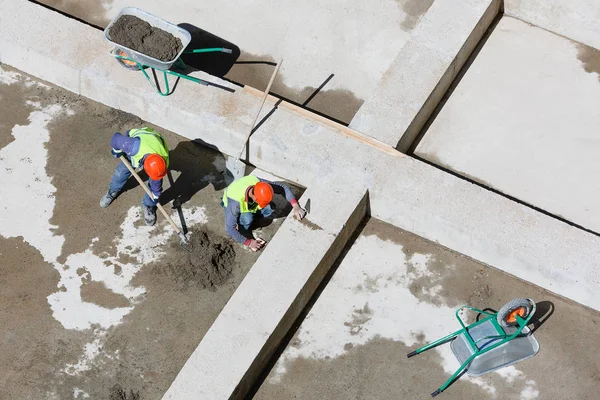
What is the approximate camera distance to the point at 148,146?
8.97 meters

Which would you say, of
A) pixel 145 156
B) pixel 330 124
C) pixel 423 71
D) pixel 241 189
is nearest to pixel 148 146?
pixel 145 156

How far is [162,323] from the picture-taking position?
877 cm

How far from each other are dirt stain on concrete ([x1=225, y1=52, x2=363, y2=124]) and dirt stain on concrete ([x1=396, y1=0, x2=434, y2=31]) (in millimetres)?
1265

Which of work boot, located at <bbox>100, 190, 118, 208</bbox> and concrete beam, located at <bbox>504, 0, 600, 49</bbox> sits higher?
concrete beam, located at <bbox>504, 0, 600, 49</bbox>

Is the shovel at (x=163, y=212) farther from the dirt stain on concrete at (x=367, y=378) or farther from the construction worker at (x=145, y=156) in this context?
the dirt stain on concrete at (x=367, y=378)

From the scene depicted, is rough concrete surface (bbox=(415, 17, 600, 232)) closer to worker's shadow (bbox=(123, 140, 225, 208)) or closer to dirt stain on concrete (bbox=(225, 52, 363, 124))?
dirt stain on concrete (bbox=(225, 52, 363, 124))

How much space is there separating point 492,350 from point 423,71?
3.25 metres

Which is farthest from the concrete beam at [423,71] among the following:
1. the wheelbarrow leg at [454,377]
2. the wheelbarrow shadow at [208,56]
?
the wheelbarrow leg at [454,377]

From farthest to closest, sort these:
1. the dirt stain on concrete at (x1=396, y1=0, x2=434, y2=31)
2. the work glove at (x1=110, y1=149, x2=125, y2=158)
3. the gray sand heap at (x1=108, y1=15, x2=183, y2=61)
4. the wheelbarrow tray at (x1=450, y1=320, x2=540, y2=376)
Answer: the dirt stain on concrete at (x1=396, y1=0, x2=434, y2=31) < the gray sand heap at (x1=108, y1=15, x2=183, y2=61) < the work glove at (x1=110, y1=149, x2=125, y2=158) < the wheelbarrow tray at (x1=450, y1=320, x2=540, y2=376)

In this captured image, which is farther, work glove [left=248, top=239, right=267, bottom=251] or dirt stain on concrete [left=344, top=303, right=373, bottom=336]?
work glove [left=248, top=239, right=267, bottom=251]

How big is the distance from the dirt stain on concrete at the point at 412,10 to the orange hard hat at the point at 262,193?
3.25 m

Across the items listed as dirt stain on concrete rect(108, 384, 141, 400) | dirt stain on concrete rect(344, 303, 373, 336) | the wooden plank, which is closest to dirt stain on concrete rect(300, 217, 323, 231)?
dirt stain on concrete rect(344, 303, 373, 336)

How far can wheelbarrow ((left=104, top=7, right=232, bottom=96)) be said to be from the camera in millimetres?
9672

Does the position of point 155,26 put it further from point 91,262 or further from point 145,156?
point 91,262
